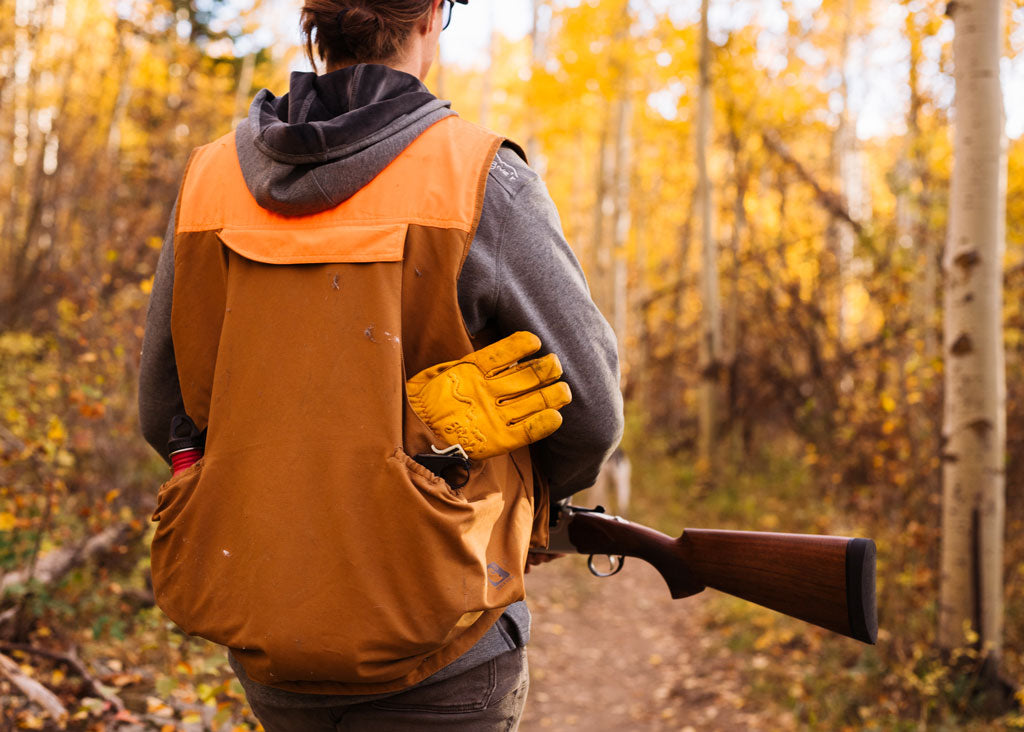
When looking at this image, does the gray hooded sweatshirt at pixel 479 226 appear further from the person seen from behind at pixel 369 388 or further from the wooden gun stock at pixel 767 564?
the wooden gun stock at pixel 767 564

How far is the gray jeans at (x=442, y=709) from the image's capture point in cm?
141

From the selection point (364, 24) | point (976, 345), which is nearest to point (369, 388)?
point (364, 24)

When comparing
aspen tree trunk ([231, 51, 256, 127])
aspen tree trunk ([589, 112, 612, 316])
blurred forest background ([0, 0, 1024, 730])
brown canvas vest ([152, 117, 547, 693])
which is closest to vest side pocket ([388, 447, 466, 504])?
brown canvas vest ([152, 117, 547, 693])

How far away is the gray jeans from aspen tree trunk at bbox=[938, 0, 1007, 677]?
3540mm

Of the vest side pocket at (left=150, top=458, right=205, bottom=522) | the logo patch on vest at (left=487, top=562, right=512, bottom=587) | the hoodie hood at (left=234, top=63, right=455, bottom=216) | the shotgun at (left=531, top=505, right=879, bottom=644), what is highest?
the hoodie hood at (left=234, top=63, right=455, bottom=216)

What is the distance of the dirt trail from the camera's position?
5.15 meters

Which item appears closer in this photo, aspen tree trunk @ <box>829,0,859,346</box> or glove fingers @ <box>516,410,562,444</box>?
glove fingers @ <box>516,410,562,444</box>

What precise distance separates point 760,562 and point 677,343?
15218 millimetres

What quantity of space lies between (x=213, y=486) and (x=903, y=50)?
31.2ft

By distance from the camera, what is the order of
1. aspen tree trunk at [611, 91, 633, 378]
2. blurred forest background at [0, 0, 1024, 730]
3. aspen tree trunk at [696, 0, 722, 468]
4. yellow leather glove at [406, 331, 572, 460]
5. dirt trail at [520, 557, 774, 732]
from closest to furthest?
1. yellow leather glove at [406, 331, 572, 460]
2. blurred forest background at [0, 0, 1024, 730]
3. dirt trail at [520, 557, 774, 732]
4. aspen tree trunk at [696, 0, 722, 468]
5. aspen tree trunk at [611, 91, 633, 378]

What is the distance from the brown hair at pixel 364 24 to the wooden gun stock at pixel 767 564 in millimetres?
1158

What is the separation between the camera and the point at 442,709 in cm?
143

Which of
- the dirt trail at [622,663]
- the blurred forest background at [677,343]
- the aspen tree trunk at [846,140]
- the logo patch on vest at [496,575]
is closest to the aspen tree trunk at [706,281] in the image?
the blurred forest background at [677,343]

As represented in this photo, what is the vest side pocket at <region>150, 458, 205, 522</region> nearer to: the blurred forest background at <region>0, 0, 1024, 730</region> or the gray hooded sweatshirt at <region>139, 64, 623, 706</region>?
the gray hooded sweatshirt at <region>139, 64, 623, 706</region>
